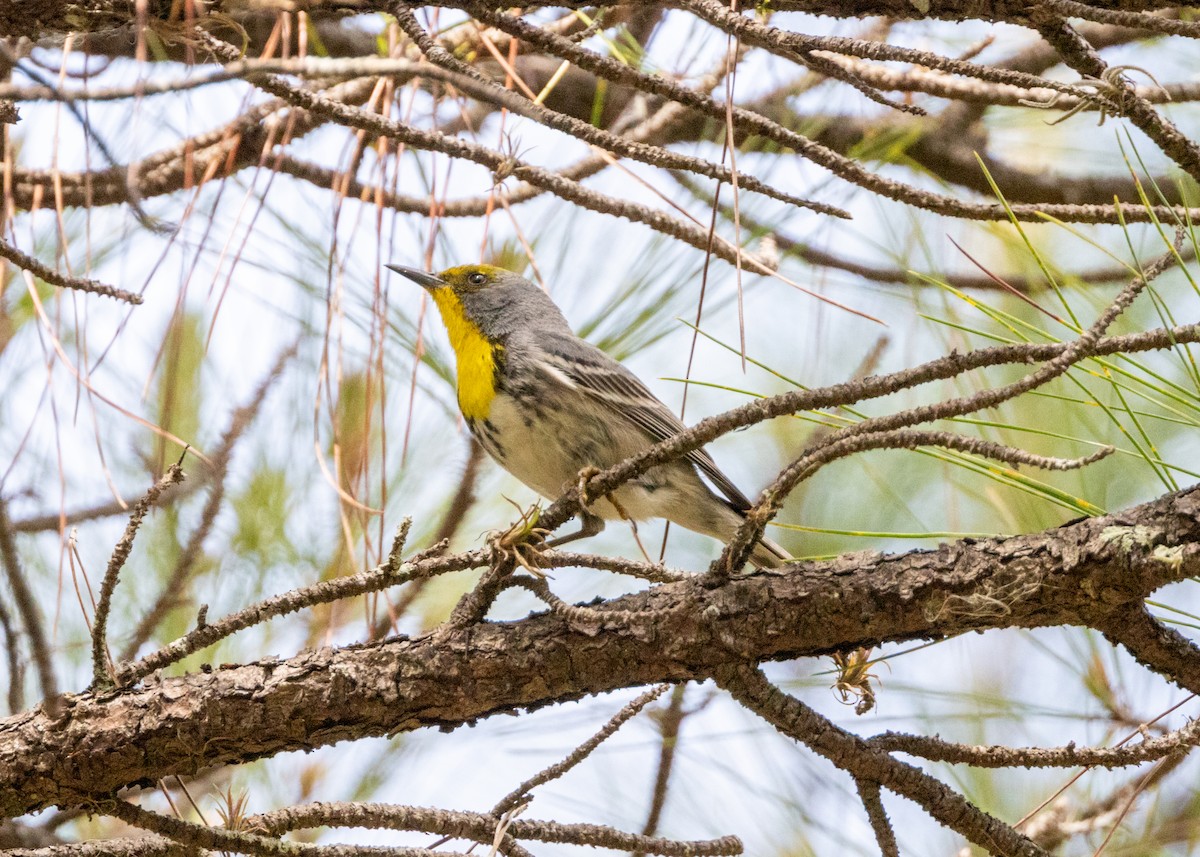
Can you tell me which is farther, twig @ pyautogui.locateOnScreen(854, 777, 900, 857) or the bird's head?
the bird's head

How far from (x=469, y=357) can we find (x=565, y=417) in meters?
0.40

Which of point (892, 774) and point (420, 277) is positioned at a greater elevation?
point (420, 277)

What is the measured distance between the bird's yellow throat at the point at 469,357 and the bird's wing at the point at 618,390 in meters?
0.16

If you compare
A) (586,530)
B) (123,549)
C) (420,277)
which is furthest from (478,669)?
(420,277)

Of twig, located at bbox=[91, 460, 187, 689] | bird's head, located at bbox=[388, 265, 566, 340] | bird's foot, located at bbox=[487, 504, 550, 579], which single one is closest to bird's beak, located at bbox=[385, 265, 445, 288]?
bird's head, located at bbox=[388, 265, 566, 340]

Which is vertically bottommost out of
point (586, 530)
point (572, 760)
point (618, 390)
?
point (572, 760)

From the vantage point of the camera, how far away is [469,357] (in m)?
3.10

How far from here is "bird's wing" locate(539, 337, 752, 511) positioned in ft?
9.66

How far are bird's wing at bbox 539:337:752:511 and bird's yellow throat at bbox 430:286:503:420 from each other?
16cm

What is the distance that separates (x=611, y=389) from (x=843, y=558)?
136 centimetres

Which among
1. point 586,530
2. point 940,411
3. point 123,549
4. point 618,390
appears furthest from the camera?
point 618,390

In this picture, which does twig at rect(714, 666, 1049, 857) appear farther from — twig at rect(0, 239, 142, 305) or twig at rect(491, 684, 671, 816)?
twig at rect(0, 239, 142, 305)

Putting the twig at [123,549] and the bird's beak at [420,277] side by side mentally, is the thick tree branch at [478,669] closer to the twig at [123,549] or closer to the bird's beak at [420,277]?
the twig at [123,549]

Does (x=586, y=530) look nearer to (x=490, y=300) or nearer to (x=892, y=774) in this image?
(x=490, y=300)
